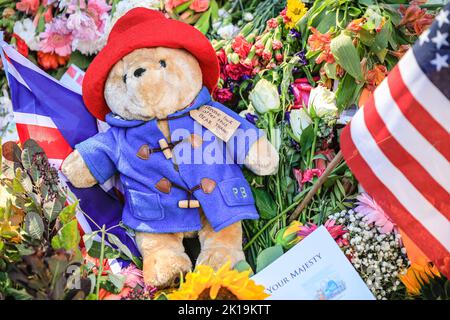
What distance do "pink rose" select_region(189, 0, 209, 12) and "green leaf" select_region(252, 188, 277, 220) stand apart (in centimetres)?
78

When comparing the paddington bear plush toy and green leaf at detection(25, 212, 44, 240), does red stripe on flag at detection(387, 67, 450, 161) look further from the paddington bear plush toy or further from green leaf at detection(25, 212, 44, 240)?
green leaf at detection(25, 212, 44, 240)

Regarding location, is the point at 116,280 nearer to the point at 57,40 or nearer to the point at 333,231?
the point at 333,231

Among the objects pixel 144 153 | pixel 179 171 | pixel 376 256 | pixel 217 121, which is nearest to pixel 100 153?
pixel 144 153

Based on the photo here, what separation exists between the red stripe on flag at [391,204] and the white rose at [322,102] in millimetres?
304

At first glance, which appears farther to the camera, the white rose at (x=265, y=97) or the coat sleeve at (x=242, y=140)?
the white rose at (x=265, y=97)

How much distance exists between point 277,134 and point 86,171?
560 millimetres

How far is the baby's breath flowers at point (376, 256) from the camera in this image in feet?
5.25

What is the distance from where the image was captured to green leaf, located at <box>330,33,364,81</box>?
177 centimetres

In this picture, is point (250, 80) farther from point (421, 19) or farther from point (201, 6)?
point (421, 19)

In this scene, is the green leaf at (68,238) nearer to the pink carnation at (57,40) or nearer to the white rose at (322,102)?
the white rose at (322,102)

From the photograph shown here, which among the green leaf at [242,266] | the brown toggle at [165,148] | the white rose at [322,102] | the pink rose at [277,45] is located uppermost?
the pink rose at [277,45]

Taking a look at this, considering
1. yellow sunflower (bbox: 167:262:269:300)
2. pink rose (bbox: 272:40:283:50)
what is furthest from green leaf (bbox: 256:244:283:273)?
pink rose (bbox: 272:40:283:50)

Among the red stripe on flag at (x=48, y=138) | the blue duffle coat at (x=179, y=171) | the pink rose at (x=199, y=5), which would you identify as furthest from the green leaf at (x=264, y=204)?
the pink rose at (x=199, y=5)

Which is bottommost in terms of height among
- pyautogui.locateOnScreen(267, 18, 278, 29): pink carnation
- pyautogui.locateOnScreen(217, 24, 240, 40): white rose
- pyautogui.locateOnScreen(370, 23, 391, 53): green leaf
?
pyautogui.locateOnScreen(217, 24, 240, 40): white rose
